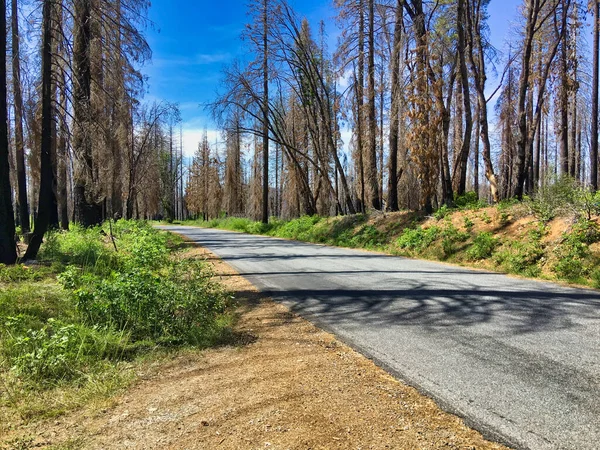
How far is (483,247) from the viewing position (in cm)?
1102

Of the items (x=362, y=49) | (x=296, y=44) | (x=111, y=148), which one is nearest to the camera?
(x=111, y=148)

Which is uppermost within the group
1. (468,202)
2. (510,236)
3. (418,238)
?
(468,202)

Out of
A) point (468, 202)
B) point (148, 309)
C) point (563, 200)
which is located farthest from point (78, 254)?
point (468, 202)

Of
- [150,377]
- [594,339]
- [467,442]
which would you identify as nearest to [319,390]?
[467,442]

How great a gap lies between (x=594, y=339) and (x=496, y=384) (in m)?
1.84

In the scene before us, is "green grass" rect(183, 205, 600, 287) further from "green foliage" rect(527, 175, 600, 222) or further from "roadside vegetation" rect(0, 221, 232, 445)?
"roadside vegetation" rect(0, 221, 232, 445)

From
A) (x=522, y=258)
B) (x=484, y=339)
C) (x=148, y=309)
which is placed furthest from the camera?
(x=522, y=258)

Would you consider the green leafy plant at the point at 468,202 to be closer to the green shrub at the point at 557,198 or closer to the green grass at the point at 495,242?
the green grass at the point at 495,242

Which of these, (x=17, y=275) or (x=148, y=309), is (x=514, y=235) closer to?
(x=148, y=309)

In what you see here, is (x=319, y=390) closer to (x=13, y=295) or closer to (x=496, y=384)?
(x=496, y=384)

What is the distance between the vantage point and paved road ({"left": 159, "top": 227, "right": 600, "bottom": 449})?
270 centimetres

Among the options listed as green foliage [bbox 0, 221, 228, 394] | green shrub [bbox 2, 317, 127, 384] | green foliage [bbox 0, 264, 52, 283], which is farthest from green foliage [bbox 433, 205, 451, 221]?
green shrub [bbox 2, 317, 127, 384]

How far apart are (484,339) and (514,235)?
787 centimetres

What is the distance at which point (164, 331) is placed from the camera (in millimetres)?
4727
